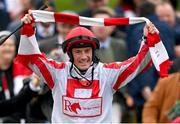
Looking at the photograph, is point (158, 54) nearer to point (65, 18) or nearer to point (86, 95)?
point (86, 95)

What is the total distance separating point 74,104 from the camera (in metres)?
8.54

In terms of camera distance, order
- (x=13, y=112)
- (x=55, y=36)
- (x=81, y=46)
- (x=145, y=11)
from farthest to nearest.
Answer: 1. (x=145, y=11)
2. (x=55, y=36)
3. (x=13, y=112)
4. (x=81, y=46)

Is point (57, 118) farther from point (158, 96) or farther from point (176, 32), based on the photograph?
point (176, 32)

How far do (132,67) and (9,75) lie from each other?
238cm

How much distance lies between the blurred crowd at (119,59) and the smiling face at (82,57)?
0.86 meters

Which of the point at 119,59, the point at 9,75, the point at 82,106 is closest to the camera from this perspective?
the point at 82,106

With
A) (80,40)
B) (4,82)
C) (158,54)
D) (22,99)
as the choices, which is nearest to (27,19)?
(80,40)

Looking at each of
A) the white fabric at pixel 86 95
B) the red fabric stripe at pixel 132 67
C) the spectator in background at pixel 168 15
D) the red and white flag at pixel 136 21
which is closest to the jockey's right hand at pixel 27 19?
the red and white flag at pixel 136 21

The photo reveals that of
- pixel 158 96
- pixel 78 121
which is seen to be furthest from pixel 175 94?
pixel 78 121

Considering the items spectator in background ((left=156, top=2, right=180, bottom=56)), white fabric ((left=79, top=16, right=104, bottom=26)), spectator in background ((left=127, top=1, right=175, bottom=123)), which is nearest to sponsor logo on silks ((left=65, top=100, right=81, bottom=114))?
white fabric ((left=79, top=16, right=104, bottom=26))

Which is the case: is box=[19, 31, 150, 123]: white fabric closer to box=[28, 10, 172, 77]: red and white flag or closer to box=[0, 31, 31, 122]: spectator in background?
box=[28, 10, 172, 77]: red and white flag

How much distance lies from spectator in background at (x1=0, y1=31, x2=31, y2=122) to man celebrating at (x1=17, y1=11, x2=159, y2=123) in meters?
1.83

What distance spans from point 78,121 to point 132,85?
337cm

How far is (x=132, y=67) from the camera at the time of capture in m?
8.62
